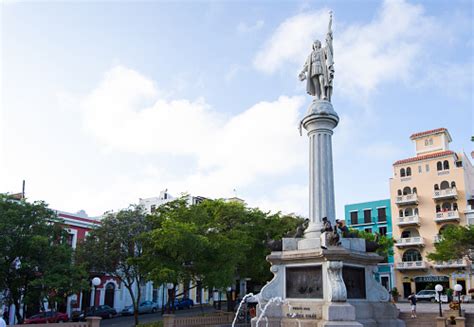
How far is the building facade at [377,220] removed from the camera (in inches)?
2252

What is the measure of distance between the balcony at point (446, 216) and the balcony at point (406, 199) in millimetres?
3099

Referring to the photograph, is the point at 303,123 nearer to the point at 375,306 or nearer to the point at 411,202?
the point at 375,306

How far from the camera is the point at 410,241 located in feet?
178

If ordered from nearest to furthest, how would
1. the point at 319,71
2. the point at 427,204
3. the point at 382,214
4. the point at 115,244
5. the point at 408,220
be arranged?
1. the point at 319,71
2. the point at 115,244
3. the point at 427,204
4. the point at 408,220
5. the point at 382,214

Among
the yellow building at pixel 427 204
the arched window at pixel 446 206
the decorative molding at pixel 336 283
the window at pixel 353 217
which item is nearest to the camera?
the decorative molding at pixel 336 283

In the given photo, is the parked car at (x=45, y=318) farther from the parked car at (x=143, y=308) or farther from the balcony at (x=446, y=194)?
the balcony at (x=446, y=194)

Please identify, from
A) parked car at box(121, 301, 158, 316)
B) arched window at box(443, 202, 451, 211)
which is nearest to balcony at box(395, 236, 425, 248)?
arched window at box(443, 202, 451, 211)

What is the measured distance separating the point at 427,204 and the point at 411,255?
6.22m

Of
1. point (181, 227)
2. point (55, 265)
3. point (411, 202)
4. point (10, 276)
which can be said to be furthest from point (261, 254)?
point (411, 202)

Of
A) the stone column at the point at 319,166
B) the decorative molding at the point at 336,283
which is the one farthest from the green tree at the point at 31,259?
the decorative molding at the point at 336,283

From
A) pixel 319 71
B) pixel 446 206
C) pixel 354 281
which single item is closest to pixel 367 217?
pixel 446 206

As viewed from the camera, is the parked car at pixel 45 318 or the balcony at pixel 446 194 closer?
the parked car at pixel 45 318

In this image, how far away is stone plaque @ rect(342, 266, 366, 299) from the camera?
50.6ft

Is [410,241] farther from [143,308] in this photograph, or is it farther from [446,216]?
[143,308]
